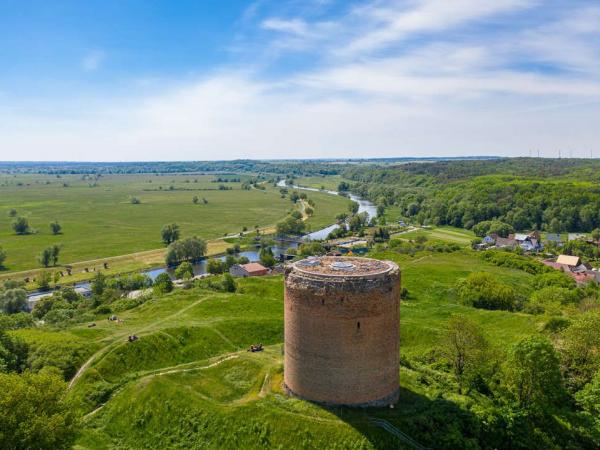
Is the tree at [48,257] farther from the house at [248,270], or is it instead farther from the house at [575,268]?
the house at [575,268]

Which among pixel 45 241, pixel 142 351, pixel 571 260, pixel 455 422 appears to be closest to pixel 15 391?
pixel 142 351

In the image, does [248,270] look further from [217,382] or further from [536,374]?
[536,374]

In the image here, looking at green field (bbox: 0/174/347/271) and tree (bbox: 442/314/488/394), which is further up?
tree (bbox: 442/314/488/394)

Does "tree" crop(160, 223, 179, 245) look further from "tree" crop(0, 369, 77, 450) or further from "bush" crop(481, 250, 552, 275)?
"tree" crop(0, 369, 77, 450)

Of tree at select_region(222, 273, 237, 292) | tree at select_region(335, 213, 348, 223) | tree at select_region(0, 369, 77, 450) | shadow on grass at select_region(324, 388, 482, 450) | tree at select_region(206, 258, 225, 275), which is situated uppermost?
tree at select_region(0, 369, 77, 450)

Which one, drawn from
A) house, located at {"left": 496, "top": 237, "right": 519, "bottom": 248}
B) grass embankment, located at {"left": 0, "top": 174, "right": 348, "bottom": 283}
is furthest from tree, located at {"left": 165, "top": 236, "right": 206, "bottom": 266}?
house, located at {"left": 496, "top": 237, "right": 519, "bottom": 248}

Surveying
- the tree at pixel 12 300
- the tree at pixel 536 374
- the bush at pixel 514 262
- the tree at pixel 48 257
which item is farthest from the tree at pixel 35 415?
the tree at pixel 48 257
